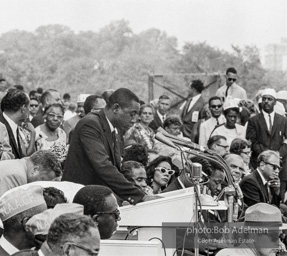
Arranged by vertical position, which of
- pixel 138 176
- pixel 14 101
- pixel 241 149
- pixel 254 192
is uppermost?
pixel 14 101

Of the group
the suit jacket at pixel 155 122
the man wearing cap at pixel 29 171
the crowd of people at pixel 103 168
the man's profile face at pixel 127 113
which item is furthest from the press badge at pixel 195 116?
the man wearing cap at pixel 29 171

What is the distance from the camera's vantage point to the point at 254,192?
10.2 m

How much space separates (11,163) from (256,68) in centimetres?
2870

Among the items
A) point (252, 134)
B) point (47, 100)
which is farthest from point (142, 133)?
point (252, 134)

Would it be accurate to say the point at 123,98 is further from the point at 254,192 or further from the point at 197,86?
the point at 197,86

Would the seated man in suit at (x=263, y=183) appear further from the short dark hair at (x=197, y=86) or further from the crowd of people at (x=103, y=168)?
the short dark hair at (x=197, y=86)

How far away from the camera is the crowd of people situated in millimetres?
5180

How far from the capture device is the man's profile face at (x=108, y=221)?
5.89 meters

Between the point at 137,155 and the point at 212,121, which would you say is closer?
the point at 137,155

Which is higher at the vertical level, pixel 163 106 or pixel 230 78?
pixel 230 78

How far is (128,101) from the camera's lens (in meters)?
7.54

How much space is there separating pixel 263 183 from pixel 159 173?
148 cm

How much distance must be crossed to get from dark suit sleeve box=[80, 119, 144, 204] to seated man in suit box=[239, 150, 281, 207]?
115 inches

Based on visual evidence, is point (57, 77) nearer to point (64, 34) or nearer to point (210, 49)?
point (64, 34)
